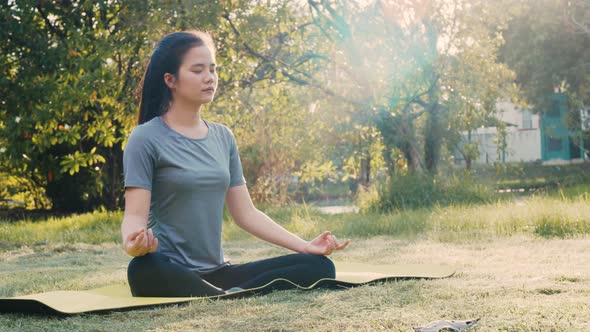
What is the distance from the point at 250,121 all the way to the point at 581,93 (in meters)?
13.0

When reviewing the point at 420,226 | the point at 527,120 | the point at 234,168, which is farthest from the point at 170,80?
the point at 527,120

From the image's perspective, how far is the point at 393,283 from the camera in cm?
384

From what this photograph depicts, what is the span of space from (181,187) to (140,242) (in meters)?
0.43

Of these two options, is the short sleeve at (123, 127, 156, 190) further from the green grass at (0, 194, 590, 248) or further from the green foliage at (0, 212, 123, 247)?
the green foliage at (0, 212, 123, 247)

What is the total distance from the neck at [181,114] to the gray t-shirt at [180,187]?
5cm

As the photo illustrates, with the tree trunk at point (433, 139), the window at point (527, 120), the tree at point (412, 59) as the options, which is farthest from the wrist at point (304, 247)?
the window at point (527, 120)

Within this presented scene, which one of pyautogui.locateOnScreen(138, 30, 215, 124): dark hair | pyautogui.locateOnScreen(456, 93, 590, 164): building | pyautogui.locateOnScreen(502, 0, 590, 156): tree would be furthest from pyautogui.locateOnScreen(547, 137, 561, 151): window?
pyautogui.locateOnScreen(138, 30, 215, 124): dark hair

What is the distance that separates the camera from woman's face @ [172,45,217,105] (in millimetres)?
3588

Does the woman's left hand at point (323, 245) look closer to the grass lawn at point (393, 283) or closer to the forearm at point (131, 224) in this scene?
the grass lawn at point (393, 283)

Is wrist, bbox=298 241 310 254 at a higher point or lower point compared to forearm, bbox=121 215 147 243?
lower

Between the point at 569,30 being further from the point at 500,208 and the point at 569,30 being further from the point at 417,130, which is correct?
the point at 500,208

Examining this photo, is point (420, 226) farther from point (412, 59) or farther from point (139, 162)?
point (139, 162)

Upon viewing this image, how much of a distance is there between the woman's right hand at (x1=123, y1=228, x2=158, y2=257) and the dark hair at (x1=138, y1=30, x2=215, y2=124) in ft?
2.29

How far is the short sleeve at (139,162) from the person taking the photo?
3438 millimetres
